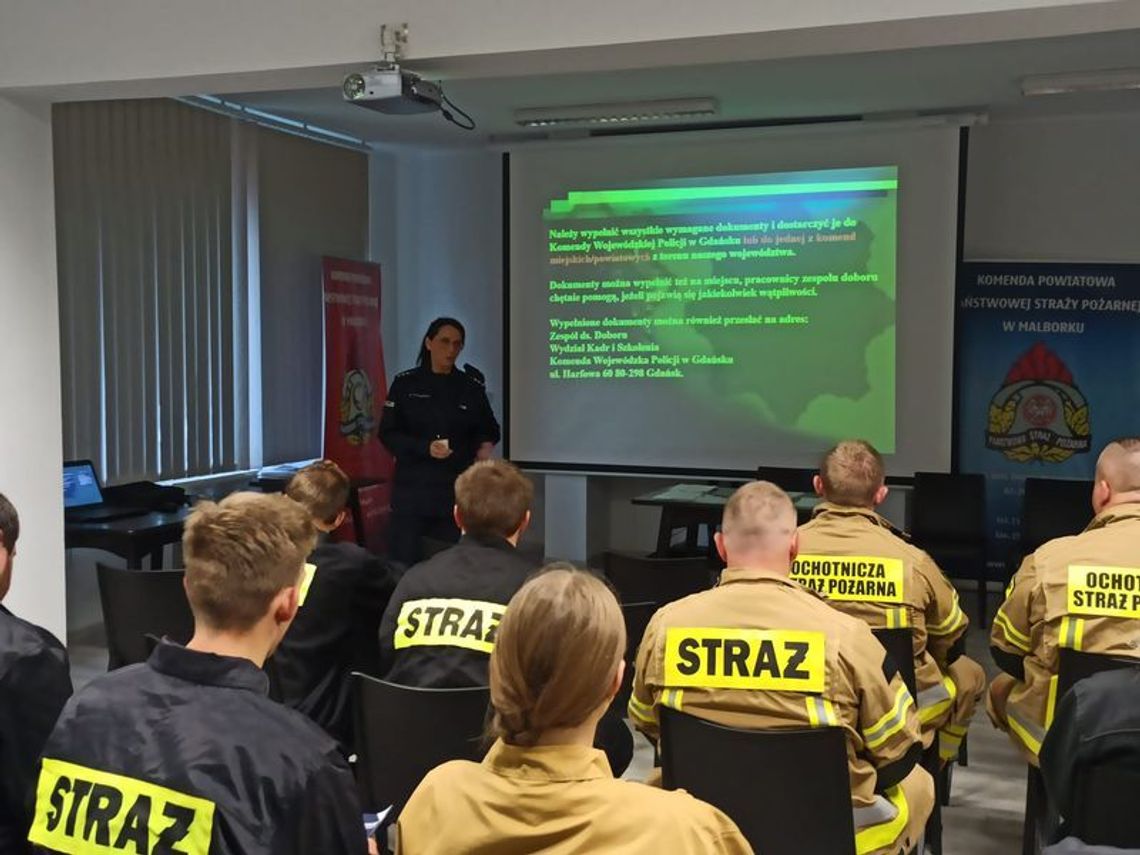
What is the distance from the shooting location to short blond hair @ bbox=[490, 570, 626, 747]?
4.26ft

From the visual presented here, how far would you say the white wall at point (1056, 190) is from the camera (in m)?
6.64

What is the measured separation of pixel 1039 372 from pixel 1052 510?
111cm

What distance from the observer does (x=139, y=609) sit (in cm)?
346

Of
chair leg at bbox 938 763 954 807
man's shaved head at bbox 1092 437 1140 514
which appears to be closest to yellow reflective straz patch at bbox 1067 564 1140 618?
man's shaved head at bbox 1092 437 1140 514

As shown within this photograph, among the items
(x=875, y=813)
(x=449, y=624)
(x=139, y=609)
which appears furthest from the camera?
(x=139, y=609)

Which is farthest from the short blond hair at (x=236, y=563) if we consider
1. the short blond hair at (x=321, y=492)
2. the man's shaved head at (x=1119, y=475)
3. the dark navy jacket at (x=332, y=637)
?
the man's shaved head at (x=1119, y=475)

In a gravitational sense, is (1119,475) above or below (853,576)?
above

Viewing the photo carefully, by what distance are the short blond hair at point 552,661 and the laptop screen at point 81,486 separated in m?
4.78

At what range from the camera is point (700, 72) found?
229 inches

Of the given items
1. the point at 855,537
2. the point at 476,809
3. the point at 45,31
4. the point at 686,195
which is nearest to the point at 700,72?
the point at 686,195

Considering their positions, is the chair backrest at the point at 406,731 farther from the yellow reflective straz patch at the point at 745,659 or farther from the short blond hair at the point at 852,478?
the short blond hair at the point at 852,478

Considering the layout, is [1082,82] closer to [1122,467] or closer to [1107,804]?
[1122,467]

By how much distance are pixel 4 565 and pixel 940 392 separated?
5.55 metres

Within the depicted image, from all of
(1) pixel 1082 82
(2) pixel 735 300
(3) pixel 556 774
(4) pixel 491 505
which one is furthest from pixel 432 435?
(3) pixel 556 774
